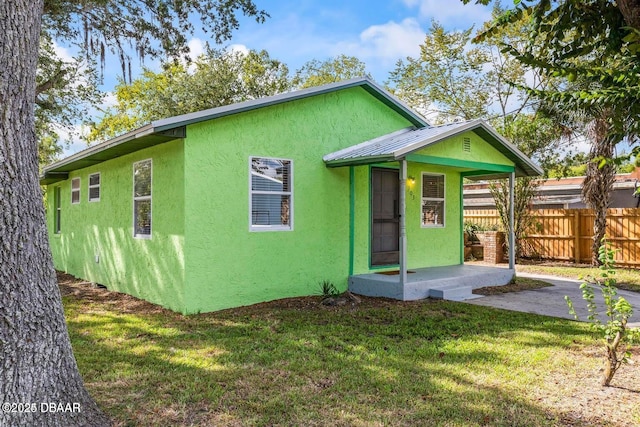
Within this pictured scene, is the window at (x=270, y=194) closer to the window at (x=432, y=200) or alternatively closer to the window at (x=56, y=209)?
the window at (x=432, y=200)

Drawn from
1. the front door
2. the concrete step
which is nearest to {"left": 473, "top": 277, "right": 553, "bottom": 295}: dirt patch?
the concrete step

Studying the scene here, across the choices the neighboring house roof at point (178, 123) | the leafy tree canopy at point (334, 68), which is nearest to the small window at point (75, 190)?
the neighboring house roof at point (178, 123)

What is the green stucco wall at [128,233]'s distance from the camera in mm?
7610

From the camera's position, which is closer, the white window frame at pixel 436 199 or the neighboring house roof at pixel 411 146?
the neighboring house roof at pixel 411 146

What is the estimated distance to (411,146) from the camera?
788cm

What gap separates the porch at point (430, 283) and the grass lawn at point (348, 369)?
0.91 meters

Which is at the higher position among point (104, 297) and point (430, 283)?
point (430, 283)

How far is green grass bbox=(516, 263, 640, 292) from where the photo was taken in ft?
34.7

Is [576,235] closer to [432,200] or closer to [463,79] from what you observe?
[432,200]

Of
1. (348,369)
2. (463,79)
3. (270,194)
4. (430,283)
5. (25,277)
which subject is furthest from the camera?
(463,79)

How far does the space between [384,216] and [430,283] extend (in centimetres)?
199

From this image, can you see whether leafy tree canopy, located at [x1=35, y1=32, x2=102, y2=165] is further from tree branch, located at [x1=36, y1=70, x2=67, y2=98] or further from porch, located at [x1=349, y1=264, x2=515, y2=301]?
porch, located at [x1=349, y1=264, x2=515, y2=301]

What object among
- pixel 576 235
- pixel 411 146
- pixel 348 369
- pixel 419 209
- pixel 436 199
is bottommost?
pixel 348 369

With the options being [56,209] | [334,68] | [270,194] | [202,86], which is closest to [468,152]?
[270,194]
